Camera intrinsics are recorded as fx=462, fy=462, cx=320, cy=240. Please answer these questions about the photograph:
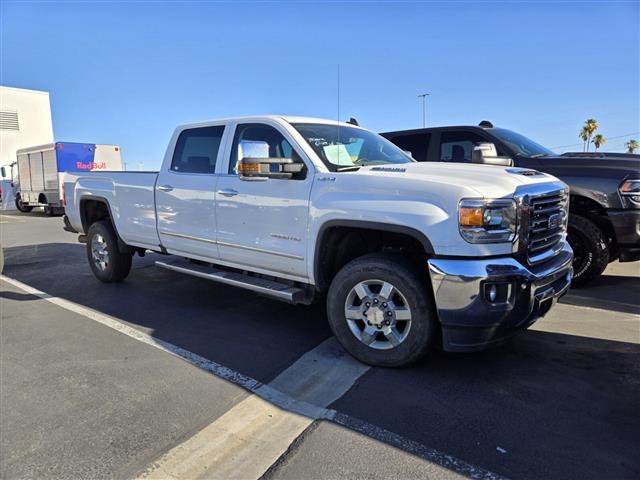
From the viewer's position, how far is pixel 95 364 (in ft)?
12.3

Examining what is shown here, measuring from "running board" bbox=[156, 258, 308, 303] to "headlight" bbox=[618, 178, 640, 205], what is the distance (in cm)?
390

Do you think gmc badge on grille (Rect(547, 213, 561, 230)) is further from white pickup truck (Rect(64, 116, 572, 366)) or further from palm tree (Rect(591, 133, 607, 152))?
palm tree (Rect(591, 133, 607, 152))

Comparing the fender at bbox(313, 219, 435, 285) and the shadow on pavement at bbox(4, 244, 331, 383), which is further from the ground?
the fender at bbox(313, 219, 435, 285)

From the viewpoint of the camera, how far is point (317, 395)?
321cm

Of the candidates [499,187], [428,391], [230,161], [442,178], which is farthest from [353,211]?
[230,161]

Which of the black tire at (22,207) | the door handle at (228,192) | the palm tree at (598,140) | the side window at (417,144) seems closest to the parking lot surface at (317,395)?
the door handle at (228,192)

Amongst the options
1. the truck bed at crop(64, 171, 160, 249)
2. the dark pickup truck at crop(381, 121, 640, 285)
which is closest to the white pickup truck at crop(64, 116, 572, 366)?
the truck bed at crop(64, 171, 160, 249)

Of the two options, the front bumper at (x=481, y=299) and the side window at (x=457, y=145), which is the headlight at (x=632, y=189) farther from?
the front bumper at (x=481, y=299)

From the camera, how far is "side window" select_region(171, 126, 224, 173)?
16.0ft

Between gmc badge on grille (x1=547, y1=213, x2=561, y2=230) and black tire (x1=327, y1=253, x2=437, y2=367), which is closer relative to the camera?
black tire (x1=327, y1=253, x2=437, y2=367)

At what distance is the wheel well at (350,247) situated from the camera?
12.3 ft

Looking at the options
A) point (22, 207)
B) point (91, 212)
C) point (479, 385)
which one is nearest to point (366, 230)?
point (479, 385)

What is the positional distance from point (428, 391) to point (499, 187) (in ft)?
4.92

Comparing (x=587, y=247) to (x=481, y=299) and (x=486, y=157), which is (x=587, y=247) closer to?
(x=486, y=157)
